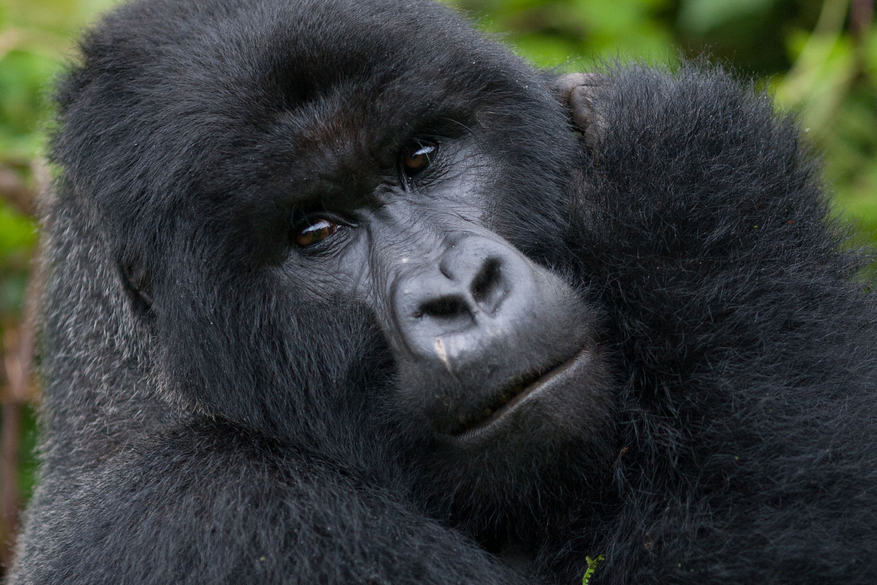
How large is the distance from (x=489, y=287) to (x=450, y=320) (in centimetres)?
14

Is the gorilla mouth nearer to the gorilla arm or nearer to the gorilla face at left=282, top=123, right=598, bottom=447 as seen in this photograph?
the gorilla face at left=282, top=123, right=598, bottom=447

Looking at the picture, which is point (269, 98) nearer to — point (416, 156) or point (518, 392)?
point (416, 156)

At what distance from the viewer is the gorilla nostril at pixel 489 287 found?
2.38 metres

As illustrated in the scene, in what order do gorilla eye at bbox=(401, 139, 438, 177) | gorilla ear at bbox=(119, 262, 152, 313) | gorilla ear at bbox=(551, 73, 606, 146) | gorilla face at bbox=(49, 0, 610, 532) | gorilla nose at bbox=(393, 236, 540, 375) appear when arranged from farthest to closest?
gorilla ear at bbox=(551, 73, 606, 146)
gorilla ear at bbox=(119, 262, 152, 313)
gorilla eye at bbox=(401, 139, 438, 177)
gorilla face at bbox=(49, 0, 610, 532)
gorilla nose at bbox=(393, 236, 540, 375)

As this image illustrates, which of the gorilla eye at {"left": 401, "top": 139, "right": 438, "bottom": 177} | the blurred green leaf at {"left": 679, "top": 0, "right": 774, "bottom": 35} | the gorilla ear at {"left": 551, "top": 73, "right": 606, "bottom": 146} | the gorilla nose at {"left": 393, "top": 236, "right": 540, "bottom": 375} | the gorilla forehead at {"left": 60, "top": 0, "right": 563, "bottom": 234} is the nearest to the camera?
the gorilla nose at {"left": 393, "top": 236, "right": 540, "bottom": 375}

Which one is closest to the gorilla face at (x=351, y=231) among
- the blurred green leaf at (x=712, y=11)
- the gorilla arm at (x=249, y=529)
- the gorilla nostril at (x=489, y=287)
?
the gorilla nostril at (x=489, y=287)

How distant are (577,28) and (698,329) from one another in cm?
463

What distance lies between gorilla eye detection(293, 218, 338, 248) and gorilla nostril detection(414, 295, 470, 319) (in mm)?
481

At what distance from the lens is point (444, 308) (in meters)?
2.40

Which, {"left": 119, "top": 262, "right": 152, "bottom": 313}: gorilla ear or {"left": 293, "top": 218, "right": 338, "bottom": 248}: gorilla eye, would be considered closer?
{"left": 293, "top": 218, "right": 338, "bottom": 248}: gorilla eye

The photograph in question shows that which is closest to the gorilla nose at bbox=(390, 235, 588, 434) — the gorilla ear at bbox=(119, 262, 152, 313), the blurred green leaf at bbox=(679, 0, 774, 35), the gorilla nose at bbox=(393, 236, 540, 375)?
the gorilla nose at bbox=(393, 236, 540, 375)

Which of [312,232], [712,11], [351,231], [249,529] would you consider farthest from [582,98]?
[712,11]

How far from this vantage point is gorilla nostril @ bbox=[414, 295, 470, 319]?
2367mm

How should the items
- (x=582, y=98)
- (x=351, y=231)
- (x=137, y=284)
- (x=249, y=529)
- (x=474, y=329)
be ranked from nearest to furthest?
(x=474, y=329)
(x=249, y=529)
(x=351, y=231)
(x=137, y=284)
(x=582, y=98)
